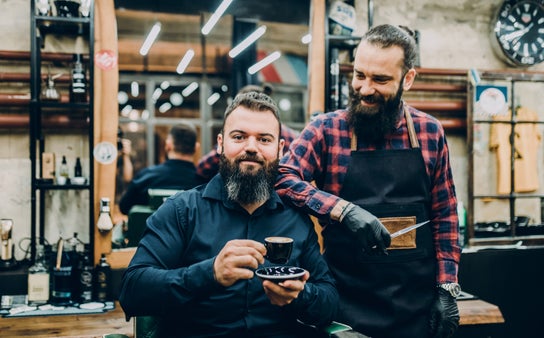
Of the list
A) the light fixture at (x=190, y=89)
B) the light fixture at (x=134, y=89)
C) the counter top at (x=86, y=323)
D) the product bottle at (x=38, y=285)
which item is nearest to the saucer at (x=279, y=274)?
the counter top at (x=86, y=323)

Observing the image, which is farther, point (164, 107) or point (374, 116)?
point (164, 107)

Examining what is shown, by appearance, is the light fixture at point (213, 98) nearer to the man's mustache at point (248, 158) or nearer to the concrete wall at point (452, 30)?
the concrete wall at point (452, 30)

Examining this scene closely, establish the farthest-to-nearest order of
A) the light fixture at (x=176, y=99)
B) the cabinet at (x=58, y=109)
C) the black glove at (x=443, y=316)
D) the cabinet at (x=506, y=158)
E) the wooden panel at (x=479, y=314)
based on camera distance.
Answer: the light fixture at (x=176, y=99) → the cabinet at (x=506, y=158) → the cabinet at (x=58, y=109) → the wooden panel at (x=479, y=314) → the black glove at (x=443, y=316)

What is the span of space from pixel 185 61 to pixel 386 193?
20.6 ft

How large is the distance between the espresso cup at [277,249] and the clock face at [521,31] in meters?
3.36

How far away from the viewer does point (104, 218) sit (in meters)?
3.15

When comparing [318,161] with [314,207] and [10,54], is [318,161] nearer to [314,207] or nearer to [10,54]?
[314,207]

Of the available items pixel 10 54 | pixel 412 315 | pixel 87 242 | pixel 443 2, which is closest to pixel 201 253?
pixel 412 315

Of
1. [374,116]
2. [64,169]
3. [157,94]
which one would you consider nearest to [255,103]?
[374,116]

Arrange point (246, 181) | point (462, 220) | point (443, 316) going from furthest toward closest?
point (462, 220), point (443, 316), point (246, 181)

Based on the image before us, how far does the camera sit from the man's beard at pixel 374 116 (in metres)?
1.91

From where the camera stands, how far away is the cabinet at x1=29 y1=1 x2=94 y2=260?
302cm

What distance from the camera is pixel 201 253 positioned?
68.1 inches

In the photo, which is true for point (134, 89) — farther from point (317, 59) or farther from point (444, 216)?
point (444, 216)
